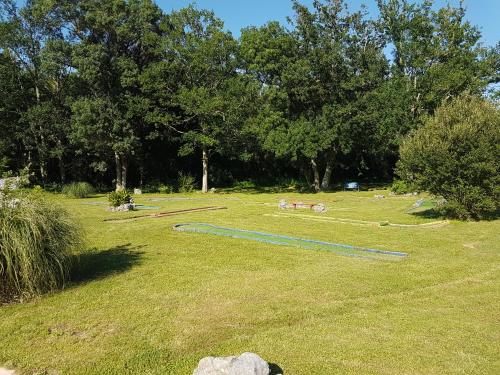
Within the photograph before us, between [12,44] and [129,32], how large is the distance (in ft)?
22.4

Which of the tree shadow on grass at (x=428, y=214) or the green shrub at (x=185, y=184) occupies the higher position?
the green shrub at (x=185, y=184)

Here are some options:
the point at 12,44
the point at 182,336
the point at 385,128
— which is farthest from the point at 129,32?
the point at 182,336

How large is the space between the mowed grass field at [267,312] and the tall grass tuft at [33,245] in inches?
10.4

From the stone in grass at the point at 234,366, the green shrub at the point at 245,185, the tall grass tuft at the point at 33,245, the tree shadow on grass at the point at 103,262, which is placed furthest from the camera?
the green shrub at the point at 245,185

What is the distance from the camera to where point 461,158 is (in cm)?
1192

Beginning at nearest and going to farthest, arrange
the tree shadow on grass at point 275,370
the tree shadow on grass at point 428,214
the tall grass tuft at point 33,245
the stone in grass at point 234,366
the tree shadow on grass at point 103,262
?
the stone in grass at point 234,366
the tree shadow on grass at point 275,370
the tall grass tuft at point 33,245
the tree shadow on grass at point 103,262
the tree shadow on grass at point 428,214

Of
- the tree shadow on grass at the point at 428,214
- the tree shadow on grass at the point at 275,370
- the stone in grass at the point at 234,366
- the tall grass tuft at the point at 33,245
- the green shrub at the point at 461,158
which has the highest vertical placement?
the green shrub at the point at 461,158

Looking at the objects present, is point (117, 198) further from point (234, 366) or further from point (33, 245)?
point (234, 366)

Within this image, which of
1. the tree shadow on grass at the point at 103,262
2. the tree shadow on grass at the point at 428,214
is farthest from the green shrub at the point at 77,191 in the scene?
the tree shadow on grass at the point at 428,214

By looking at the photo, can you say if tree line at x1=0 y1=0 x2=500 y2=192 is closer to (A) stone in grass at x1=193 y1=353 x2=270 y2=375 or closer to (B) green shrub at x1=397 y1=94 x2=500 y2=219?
(B) green shrub at x1=397 y1=94 x2=500 y2=219

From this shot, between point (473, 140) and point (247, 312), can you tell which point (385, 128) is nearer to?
point (473, 140)

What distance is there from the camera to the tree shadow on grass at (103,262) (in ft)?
23.0

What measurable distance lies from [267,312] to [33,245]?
10.2ft

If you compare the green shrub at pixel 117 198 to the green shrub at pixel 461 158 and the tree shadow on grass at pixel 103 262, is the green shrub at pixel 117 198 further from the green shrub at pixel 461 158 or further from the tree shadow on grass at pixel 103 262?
the green shrub at pixel 461 158
